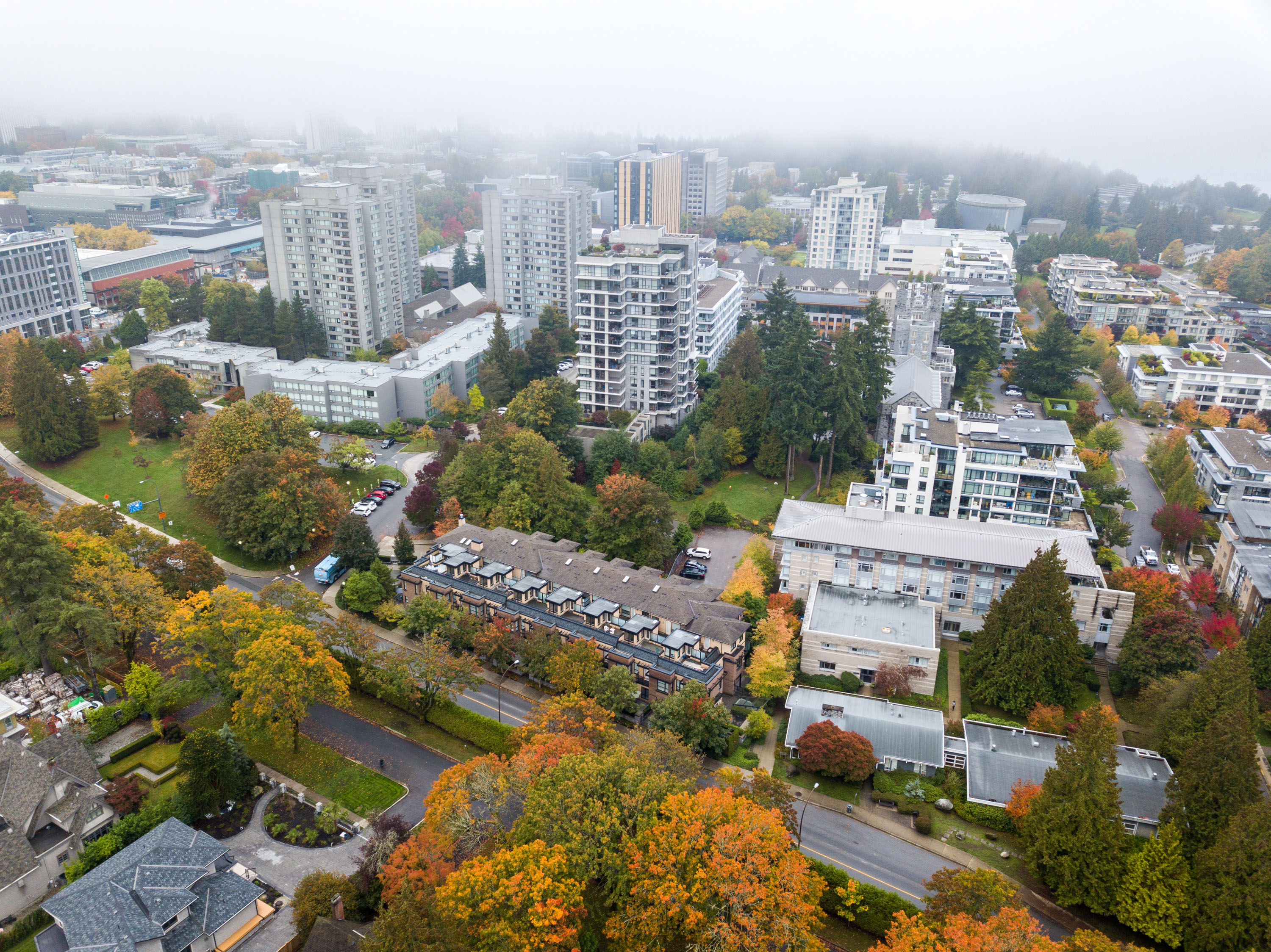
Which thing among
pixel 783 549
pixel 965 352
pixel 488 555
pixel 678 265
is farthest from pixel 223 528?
pixel 965 352

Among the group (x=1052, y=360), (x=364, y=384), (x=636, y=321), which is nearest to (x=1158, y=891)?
(x=636, y=321)

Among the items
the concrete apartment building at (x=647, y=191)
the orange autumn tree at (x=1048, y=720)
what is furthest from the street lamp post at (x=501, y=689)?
the concrete apartment building at (x=647, y=191)

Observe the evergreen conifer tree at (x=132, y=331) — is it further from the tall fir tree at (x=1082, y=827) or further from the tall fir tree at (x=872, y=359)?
the tall fir tree at (x=1082, y=827)

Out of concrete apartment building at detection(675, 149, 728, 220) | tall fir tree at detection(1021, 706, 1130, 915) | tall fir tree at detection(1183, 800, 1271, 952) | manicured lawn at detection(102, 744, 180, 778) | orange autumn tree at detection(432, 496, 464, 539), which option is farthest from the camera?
concrete apartment building at detection(675, 149, 728, 220)

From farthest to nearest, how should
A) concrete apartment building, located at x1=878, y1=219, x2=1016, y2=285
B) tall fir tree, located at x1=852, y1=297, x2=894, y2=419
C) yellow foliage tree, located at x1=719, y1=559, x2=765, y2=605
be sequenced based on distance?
concrete apartment building, located at x1=878, y1=219, x2=1016, y2=285 → tall fir tree, located at x1=852, y1=297, x2=894, y2=419 → yellow foliage tree, located at x1=719, y1=559, x2=765, y2=605

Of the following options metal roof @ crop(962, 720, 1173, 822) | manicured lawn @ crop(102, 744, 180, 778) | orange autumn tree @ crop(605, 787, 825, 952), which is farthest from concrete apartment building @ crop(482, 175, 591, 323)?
orange autumn tree @ crop(605, 787, 825, 952)

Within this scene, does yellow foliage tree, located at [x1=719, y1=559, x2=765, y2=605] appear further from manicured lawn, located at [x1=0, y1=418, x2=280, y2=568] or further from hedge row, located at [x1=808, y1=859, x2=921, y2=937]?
manicured lawn, located at [x1=0, y1=418, x2=280, y2=568]

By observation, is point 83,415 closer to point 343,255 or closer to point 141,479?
point 141,479
